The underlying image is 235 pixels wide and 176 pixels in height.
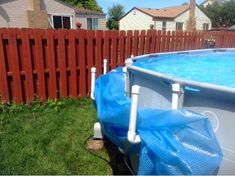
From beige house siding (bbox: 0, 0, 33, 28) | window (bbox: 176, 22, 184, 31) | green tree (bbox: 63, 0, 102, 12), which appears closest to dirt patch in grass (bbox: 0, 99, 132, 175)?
beige house siding (bbox: 0, 0, 33, 28)

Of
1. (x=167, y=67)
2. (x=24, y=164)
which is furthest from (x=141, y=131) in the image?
(x=167, y=67)

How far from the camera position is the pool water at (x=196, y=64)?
3.42m

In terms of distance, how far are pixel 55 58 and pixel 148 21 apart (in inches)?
1199

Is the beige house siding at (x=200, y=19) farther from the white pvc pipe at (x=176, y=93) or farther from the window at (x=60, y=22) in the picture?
the white pvc pipe at (x=176, y=93)

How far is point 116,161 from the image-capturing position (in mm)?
3184

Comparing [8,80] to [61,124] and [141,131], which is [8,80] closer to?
[61,124]

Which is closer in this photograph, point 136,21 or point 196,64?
point 196,64

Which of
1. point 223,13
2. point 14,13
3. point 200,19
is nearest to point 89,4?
point 200,19

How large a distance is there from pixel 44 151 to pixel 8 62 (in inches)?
83.2

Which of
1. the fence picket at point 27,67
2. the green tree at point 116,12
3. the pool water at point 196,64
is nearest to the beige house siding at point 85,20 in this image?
the fence picket at point 27,67

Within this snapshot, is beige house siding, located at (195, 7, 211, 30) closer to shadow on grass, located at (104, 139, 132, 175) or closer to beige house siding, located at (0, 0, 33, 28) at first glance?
beige house siding, located at (0, 0, 33, 28)

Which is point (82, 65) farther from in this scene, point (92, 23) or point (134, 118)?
point (92, 23)

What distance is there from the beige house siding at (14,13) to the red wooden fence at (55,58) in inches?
568

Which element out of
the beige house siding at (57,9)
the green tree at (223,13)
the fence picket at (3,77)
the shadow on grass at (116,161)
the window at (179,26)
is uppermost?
the green tree at (223,13)
